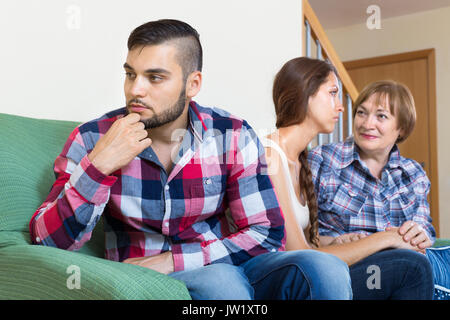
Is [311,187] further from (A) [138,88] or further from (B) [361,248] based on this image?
(A) [138,88]

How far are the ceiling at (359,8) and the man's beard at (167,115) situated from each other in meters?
3.24

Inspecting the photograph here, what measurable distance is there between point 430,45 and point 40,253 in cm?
400

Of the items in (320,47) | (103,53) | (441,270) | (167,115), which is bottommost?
(441,270)

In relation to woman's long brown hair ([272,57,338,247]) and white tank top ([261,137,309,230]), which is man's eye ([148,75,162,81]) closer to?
white tank top ([261,137,309,230])

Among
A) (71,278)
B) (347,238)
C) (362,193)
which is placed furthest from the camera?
(362,193)

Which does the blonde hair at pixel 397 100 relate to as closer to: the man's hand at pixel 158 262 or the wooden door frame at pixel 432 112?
the man's hand at pixel 158 262

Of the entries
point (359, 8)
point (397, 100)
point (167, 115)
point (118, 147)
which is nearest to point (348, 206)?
point (397, 100)

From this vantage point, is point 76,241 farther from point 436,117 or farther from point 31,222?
point 436,117

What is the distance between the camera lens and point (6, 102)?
1.36 metres

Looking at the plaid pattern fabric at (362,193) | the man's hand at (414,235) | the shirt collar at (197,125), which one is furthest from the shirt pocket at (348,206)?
the shirt collar at (197,125)

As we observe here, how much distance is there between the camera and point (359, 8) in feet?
13.3

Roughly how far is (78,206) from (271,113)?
138 centimetres
